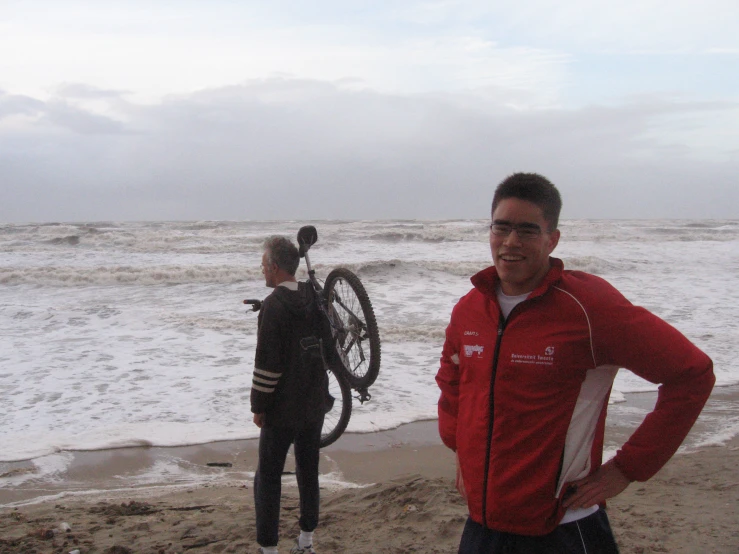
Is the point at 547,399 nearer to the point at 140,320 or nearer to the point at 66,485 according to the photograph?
the point at 66,485

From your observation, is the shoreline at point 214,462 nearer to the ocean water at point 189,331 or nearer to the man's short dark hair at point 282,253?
the ocean water at point 189,331

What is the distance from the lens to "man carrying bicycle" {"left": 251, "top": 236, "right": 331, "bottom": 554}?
3324 mm

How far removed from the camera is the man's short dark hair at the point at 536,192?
75.6 inches

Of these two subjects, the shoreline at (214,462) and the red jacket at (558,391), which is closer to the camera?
the red jacket at (558,391)

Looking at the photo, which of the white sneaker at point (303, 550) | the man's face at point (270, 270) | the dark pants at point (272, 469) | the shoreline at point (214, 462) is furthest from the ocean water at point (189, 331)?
the man's face at point (270, 270)

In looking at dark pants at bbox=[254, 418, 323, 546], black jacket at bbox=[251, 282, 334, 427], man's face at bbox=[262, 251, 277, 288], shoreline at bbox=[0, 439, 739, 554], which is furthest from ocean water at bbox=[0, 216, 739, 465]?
man's face at bbox=[262, 251, 277, 288]

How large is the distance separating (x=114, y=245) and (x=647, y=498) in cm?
3006

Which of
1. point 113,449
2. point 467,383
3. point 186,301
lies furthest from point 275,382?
point 186,301

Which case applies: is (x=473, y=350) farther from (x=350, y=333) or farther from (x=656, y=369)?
(x=350, y=333)

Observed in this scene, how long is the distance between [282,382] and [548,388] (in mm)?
1881

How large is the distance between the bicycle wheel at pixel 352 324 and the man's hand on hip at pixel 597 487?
2663mm

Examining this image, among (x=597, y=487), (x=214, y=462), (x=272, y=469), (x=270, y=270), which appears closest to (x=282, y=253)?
(x=270, y=270)

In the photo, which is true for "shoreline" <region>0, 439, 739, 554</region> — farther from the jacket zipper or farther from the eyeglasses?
the eyeglasses

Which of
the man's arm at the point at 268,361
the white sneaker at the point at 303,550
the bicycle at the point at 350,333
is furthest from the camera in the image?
the bicycle at the point at 350,333
